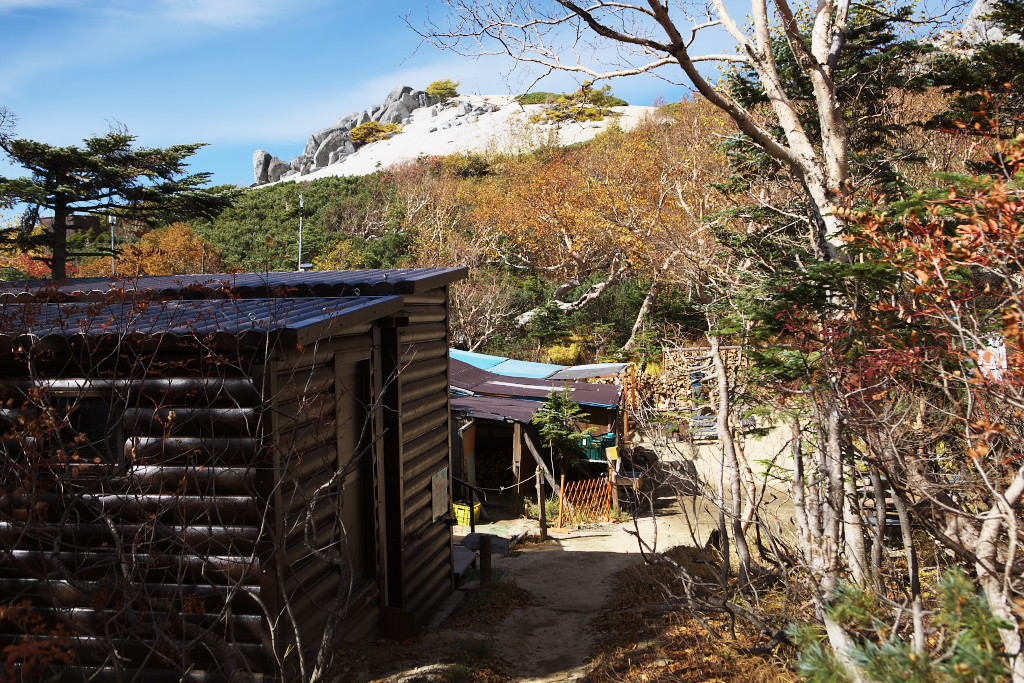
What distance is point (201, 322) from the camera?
5.44 m

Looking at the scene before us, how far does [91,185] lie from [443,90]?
63756 millimetres

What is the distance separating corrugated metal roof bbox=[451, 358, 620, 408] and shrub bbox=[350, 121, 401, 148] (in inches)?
2170

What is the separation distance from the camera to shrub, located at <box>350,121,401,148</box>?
224 feet

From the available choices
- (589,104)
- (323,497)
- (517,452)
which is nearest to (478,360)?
(517,452)

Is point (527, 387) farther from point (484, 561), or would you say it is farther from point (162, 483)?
point (162, 483)

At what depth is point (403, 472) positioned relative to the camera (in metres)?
7.65

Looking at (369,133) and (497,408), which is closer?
(497,408)

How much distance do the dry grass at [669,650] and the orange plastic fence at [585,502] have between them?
547 centimetres

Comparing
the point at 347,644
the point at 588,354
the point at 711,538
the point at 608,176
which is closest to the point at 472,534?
the point at 711,538

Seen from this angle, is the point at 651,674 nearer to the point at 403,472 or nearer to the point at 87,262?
the point at 403,472

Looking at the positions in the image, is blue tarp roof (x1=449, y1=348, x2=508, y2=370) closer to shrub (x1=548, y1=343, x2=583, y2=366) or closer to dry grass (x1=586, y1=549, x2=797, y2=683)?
shrub (x1=548, y1=343, x2=583, y2=366)

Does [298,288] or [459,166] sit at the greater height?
[459,166]

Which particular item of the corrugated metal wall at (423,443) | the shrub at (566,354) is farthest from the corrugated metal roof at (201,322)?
the shrub at (566,354)

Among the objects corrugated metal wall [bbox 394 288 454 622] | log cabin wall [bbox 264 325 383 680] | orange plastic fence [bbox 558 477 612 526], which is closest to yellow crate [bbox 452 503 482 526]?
orange plastic fence [bbox 558 477 612 526]
